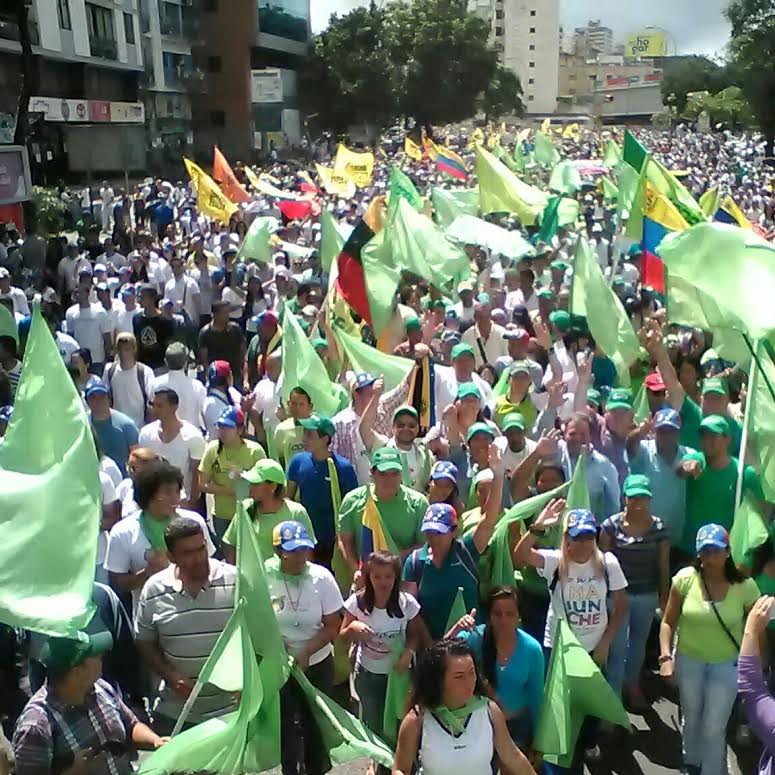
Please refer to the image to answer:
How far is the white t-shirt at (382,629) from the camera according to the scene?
368 centimetres

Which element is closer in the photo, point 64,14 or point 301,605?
point 301,605

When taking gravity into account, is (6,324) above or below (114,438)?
above

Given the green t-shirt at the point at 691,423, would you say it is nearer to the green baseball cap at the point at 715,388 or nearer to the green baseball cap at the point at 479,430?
the green baseball cap at the point at 715,388

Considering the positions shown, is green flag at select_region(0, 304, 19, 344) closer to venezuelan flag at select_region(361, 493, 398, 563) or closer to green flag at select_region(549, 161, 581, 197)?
venezuelan flag at select_region(361, 493, 398, 563)

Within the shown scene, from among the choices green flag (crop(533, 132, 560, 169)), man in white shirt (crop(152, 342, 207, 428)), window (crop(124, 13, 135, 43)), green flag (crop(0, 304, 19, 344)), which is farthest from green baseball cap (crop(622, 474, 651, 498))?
window (crop(124, 13, 135, 43))

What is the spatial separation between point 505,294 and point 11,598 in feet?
22.5

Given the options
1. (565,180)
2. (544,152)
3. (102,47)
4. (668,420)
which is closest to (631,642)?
(668,420)

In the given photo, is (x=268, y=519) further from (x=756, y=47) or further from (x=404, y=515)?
(x=756, y=47)

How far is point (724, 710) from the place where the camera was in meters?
3.80

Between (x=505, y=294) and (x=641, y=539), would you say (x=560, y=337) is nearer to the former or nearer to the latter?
(x=505, y=294)

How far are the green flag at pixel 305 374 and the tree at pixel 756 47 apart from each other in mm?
36906

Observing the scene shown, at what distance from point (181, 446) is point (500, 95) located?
65556 mm

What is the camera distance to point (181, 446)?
16.9 feet

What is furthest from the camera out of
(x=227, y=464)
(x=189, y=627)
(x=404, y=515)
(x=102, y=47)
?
(x=102, y=47)
